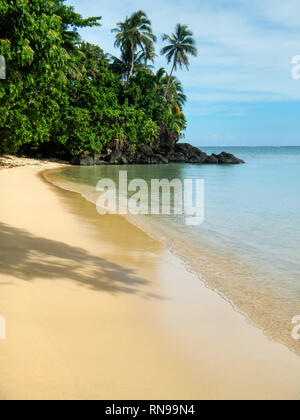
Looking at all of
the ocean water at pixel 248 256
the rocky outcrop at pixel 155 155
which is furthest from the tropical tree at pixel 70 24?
the ocean water at pixel 248 256

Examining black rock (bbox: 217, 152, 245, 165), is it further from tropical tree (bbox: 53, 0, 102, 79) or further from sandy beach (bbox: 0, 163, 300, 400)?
sandy beach (bbox: 0, 163, 300, 400)

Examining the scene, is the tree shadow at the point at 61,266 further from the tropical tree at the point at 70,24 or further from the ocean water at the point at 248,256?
the tropical tree at the point at 70,24

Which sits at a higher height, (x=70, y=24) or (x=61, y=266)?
(x=70, y=24)

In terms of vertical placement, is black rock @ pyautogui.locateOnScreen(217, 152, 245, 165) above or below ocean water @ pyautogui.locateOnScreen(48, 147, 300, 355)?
above

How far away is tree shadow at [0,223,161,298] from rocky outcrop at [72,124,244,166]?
30.1m

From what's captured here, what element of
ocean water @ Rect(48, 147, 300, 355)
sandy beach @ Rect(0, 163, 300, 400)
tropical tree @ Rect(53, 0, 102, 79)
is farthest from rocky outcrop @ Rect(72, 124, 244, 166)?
sandy beach @ Rect(0, 163, 300, 400)

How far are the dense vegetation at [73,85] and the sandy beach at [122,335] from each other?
291 centimetres

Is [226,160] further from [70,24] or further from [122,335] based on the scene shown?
[122,335]

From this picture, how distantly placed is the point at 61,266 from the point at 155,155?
41692mm

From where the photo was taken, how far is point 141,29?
44.6 m

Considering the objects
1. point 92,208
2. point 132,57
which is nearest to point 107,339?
point 92,208

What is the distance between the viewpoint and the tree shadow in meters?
4.75

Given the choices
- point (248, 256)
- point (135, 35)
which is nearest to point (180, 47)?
point (135, 35)

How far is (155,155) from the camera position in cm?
4628
